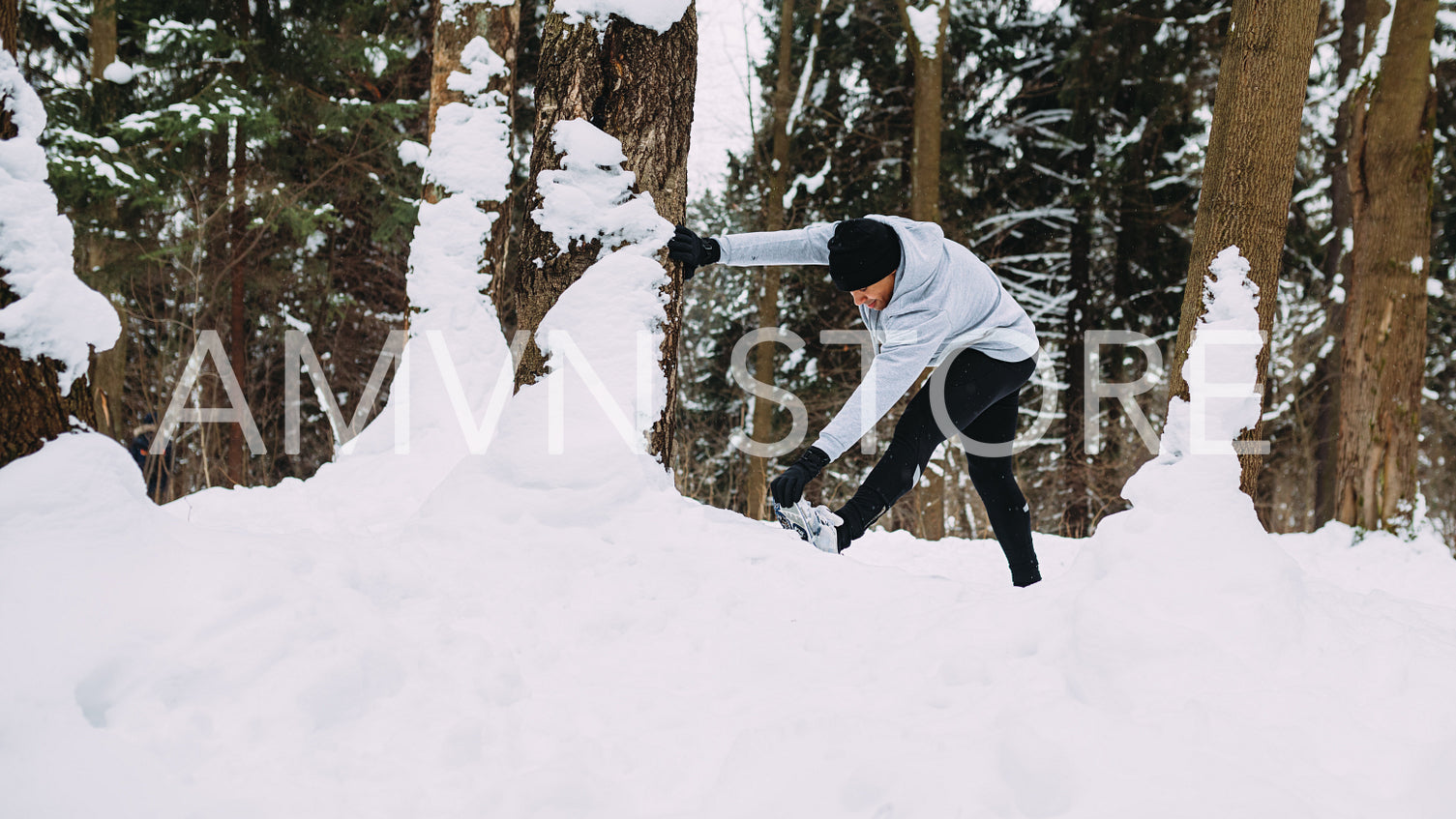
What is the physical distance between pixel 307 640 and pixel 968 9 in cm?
1099

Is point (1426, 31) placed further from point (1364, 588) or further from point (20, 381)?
point (20, 381)

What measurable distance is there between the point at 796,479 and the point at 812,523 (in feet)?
0.56

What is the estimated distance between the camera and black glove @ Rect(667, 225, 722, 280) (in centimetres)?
258

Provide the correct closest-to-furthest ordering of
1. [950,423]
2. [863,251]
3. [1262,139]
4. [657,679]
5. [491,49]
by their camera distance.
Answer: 1. [657,679]
2. [863,251]
3. [950,423]
4. [1262,139]
5. [491,49]

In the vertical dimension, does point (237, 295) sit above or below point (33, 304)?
above

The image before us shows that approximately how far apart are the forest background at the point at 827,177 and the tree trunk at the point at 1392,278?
313cm

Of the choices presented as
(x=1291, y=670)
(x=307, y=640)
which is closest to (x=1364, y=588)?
(x=1291, y=670)

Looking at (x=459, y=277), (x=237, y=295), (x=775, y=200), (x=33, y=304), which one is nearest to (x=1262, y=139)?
(x=33, y=304)

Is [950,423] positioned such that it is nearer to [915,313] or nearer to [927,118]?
[915,313]

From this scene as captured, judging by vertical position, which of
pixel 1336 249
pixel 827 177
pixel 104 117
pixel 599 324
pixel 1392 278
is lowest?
pixel 599 324

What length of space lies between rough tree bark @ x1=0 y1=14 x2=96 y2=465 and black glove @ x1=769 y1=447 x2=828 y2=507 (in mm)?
1788

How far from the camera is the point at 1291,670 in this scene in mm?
1540

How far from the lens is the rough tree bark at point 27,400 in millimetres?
1674

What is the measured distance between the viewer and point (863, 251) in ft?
8.21
